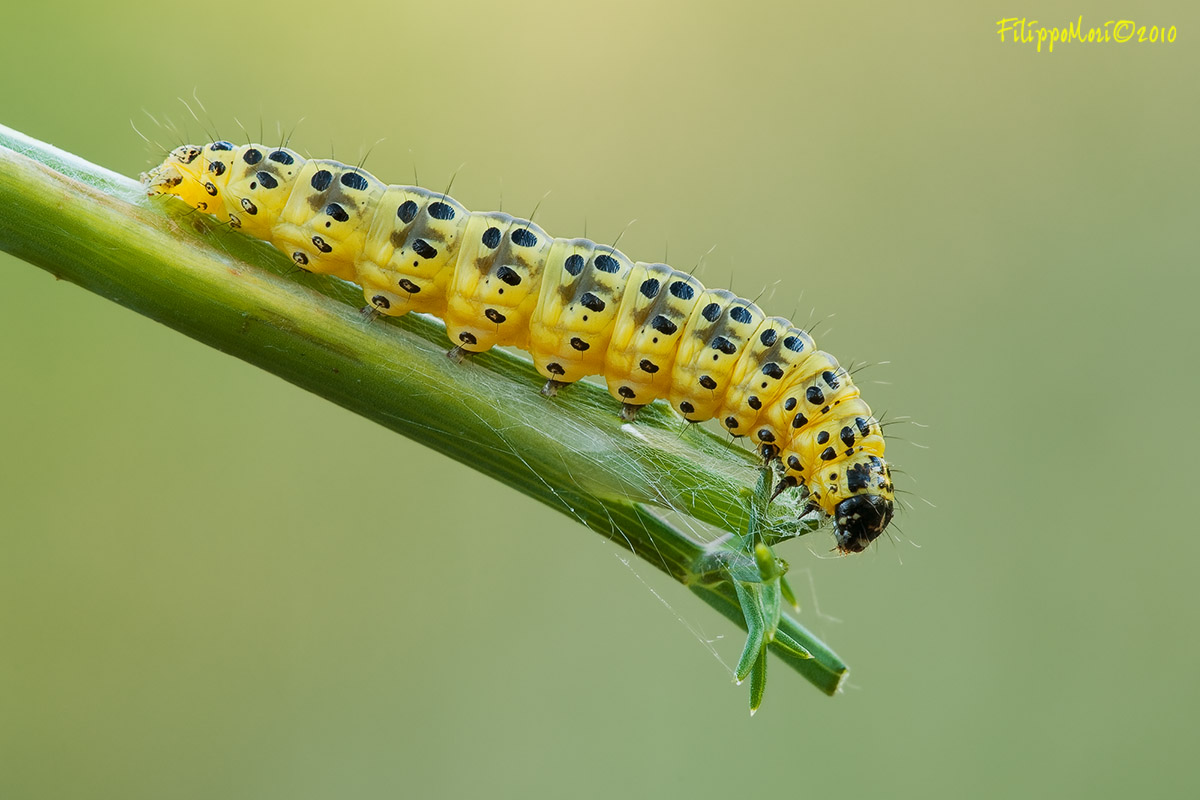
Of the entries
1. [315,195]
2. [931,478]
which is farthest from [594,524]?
[931,478]

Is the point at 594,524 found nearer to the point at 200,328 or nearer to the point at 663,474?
the point at 663,474

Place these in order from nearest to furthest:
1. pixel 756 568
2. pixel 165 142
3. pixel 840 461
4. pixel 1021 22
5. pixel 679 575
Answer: pixel 756 568 → pixel 679 575 → pixel 840 461 → pixel 165 142 → pixel 1021 22

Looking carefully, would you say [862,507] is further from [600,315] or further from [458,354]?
[458,354]

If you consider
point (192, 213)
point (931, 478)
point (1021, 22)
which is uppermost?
point (1021, 22)

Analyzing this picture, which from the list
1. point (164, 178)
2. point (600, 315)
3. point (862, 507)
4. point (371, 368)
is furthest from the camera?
point (600, 315)

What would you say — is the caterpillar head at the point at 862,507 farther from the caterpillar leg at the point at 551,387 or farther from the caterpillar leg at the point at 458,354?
the caterpillar leg at the point at 458,354

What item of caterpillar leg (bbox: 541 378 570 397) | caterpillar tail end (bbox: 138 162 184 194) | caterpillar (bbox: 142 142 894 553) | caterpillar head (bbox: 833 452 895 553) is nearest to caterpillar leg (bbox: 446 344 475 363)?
caterpillar leg (bbox: 541 378 570 397)

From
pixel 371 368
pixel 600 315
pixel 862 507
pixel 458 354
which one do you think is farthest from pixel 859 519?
pixel 371 368
